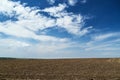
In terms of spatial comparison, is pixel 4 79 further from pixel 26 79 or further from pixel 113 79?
pixel 113 79

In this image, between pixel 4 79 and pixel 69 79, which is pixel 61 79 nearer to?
pixel 69 79

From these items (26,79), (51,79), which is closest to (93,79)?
(51,79)

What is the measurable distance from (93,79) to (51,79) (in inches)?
172

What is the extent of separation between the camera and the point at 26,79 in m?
22.0

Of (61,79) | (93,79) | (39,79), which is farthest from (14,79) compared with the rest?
(93,79)

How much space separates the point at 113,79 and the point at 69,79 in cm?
469

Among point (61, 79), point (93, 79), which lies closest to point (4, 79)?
point (61, 79)

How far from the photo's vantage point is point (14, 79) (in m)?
22.0

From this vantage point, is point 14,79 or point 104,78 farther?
point 104,78

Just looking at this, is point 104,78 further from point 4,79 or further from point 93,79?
point 4,79

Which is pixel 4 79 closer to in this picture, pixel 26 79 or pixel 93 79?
pixel 26 79

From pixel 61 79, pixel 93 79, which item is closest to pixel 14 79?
pixel 61 79

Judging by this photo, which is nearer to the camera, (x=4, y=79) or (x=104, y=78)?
(x=4, y=79)

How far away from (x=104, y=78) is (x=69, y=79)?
3.98 m
